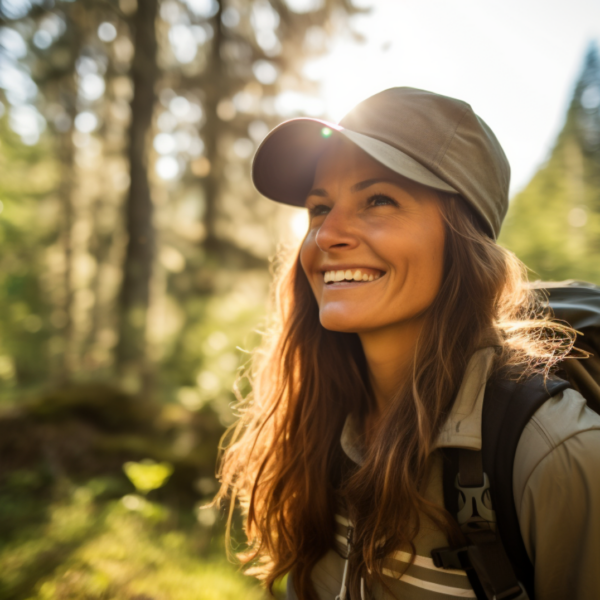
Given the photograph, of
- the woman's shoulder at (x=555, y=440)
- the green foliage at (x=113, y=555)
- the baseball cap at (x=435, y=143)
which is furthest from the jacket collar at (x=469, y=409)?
the green foliage at (x=113, y=555)

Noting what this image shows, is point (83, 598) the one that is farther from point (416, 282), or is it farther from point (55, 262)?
point (55, 262)

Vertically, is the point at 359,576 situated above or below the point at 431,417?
below

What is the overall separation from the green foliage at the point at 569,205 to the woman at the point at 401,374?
1.87 meters

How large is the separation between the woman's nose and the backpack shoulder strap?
0.86m

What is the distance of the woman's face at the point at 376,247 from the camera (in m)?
1.77

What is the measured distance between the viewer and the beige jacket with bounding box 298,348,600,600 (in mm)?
1236

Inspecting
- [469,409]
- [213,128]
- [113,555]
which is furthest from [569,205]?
[213,128]

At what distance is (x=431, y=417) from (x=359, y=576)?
66cm

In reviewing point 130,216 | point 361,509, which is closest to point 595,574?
point 361,509

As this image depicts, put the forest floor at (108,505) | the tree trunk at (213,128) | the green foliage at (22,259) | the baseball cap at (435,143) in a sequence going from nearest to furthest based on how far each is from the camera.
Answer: the baseball cap at (435,143) < the forest floor at (108,505) < the tree trunk at (213,128) < the green foliage at (22,259)

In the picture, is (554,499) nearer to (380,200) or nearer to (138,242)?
(380,200)

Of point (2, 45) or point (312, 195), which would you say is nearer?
point (312, 195)

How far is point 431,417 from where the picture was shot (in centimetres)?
161

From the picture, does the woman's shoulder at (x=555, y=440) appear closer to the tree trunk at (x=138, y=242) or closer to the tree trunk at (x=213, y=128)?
the tree trunk at (x=138, y=242)
